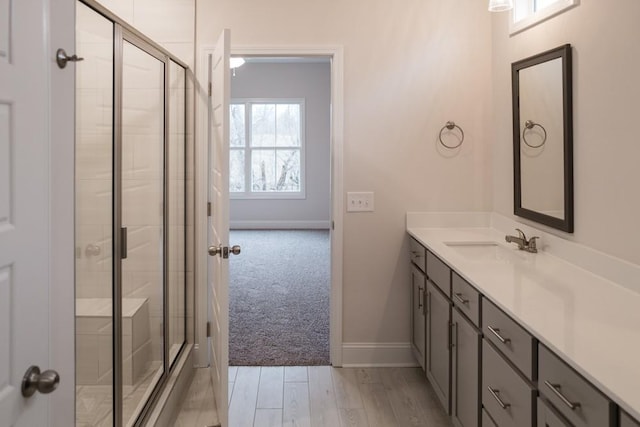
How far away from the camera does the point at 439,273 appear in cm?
273

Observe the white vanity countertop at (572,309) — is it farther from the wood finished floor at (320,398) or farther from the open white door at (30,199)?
the open white door at (30,199)

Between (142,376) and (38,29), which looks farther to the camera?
(142,376)

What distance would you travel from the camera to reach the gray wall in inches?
376

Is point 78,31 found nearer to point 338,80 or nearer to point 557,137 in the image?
point 338,80

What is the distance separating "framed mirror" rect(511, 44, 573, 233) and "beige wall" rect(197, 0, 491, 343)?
0.46 metres

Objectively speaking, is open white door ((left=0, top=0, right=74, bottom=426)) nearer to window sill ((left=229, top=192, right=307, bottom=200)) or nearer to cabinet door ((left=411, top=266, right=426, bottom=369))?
cabinet door ((left=411, top=266, right=426, bottom=369))

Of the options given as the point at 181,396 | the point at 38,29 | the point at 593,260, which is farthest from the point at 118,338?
the point at 593,260

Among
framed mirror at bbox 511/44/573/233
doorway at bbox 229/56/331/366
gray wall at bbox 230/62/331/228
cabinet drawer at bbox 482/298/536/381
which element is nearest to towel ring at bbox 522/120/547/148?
framed mirror at bbox 511/44/573/233

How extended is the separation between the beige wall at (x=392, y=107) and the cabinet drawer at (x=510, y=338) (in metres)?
1.52

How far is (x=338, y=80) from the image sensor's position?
11.3 feet

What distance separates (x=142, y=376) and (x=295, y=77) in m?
7.65

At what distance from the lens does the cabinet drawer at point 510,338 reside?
163 centimetres

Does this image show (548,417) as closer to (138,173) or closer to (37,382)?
(37,382)

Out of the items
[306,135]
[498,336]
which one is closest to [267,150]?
[306,135]
